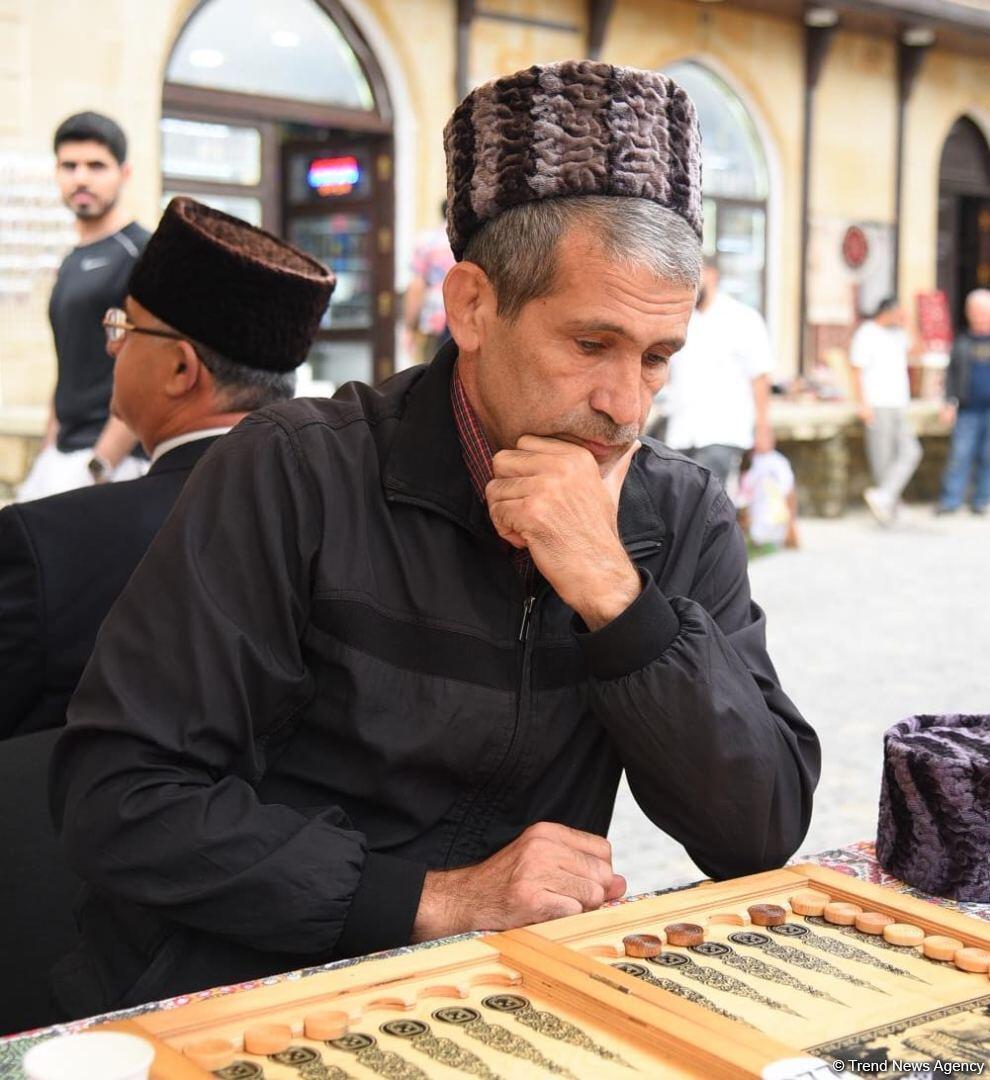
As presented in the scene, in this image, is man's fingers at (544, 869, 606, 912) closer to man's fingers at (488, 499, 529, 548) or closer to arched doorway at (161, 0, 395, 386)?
man's fingers at (488, 499, 529, 548)

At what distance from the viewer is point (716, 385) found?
9.27 m

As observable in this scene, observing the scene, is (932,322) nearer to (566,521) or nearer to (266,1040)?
(566,521)

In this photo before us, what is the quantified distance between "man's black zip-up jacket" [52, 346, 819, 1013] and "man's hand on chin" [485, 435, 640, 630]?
41 millimetres

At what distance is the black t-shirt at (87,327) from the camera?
17.3ft

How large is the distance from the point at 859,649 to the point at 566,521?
6.35m

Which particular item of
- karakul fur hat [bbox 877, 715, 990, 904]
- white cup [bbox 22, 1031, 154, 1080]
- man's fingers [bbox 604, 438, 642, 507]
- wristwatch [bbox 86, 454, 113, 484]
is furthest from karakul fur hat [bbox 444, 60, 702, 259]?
wristwatch [bbox 86, 454, 113, 484]

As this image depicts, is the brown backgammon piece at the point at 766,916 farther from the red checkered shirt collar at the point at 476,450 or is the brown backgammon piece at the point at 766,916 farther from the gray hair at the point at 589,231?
the gray hair at the point at 589,231

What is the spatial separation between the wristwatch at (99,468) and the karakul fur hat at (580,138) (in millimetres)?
3144

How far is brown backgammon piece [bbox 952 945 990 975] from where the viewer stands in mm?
1458

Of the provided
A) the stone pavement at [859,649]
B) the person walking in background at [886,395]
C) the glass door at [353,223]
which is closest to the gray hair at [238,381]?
the stone pavement at [859,649]

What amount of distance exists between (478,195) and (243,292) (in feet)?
3.51

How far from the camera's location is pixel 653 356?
6.03 feet

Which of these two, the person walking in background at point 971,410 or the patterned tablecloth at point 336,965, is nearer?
the patterned tablecloth at point 336,965

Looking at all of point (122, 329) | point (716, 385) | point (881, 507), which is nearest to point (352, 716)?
point (122, 329)
